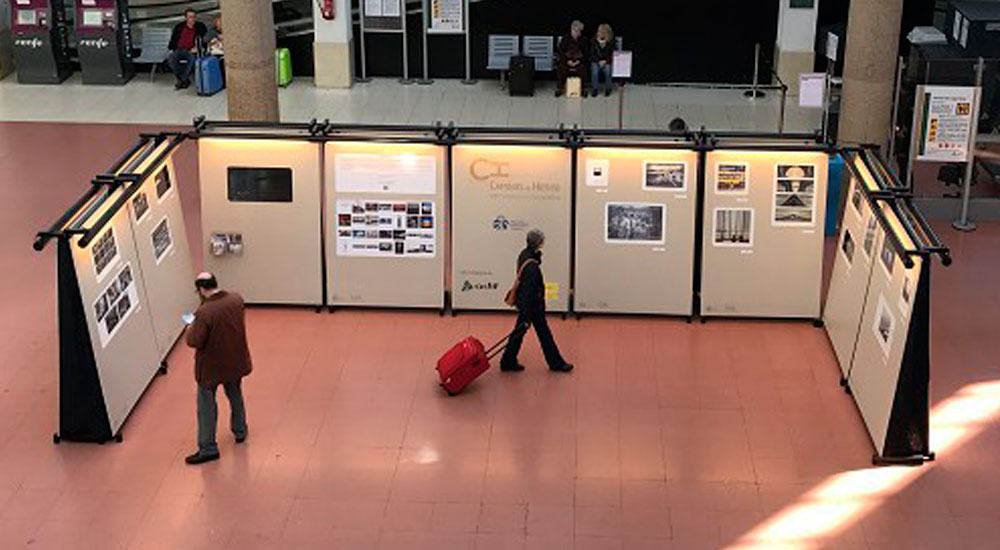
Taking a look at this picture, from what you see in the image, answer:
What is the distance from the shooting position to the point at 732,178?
1323 centimetres

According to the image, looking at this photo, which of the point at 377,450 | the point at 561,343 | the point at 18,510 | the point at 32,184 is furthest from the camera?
the point at 32,184

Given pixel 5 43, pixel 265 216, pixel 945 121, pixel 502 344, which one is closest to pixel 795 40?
pixel 945 121

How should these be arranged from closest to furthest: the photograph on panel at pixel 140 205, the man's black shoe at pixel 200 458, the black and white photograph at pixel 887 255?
the man's black shoe at pixel 200 458 → the black and white photograph at pixel 887 255 → the photograph on panel at pixel 140 205

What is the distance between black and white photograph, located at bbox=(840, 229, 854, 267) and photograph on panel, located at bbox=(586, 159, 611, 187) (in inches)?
86.6

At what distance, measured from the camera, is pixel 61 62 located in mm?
22281

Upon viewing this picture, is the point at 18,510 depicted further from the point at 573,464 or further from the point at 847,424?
the point at 847,424

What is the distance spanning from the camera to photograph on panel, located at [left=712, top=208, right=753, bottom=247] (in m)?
13.3

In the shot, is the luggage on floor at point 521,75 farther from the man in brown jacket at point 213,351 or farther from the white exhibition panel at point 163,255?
the man in brown jacket at point 213,351

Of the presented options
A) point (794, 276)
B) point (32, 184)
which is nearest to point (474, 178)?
point (794, 276)

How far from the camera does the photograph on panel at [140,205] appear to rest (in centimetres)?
1222

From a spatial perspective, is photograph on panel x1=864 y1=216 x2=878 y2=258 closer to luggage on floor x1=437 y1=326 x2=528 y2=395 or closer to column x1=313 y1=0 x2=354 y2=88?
luggage on floor x1=437 y1=326 x2=528 y2=395

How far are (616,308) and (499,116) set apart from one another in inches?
294

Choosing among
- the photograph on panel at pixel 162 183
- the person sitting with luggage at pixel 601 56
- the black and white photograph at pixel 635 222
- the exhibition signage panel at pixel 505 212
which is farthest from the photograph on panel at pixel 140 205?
the person sitting with luggage at pixel 601 56

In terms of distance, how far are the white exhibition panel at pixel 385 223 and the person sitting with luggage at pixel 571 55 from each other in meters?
8.50
